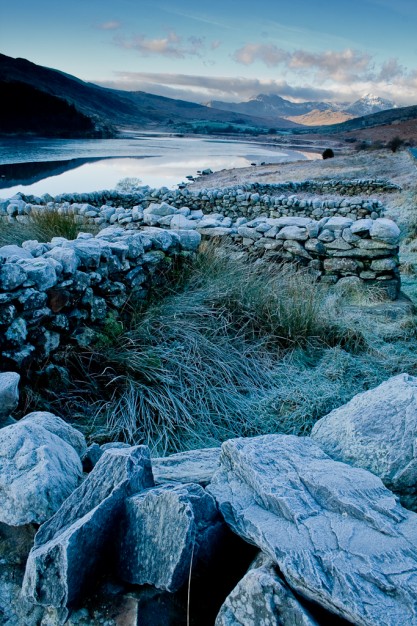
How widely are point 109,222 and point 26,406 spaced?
262 inches

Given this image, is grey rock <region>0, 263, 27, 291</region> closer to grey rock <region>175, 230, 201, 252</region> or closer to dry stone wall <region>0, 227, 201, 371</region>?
dry stone wall <region>0, 227, 201, 371</region>

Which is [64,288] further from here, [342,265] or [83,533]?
[342,265]

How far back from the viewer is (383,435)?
1939 mm

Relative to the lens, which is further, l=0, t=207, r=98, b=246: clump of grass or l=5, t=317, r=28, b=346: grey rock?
l=0, t=207, r=98, b=246: clump of grass

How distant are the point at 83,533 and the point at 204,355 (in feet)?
8.48

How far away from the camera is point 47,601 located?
4.43ft

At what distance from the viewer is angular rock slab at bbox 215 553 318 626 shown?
1208 mm

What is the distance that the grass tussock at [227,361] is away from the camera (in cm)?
331

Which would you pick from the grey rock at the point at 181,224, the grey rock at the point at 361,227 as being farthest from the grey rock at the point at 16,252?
the grey rock at the point at 361,227

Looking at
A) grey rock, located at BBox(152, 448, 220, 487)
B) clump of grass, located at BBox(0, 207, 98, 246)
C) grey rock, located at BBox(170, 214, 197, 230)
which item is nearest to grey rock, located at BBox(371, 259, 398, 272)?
grey rock, located at BBox(170, 214, 197, 230)

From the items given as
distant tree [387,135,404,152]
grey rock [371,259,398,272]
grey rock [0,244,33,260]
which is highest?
distant tree [387,135,404,152]

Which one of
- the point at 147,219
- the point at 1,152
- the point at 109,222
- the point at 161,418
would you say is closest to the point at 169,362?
the point at 161,418

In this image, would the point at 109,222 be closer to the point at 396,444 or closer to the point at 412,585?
the point at 396,444

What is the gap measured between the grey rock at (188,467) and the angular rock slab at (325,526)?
116 mm
